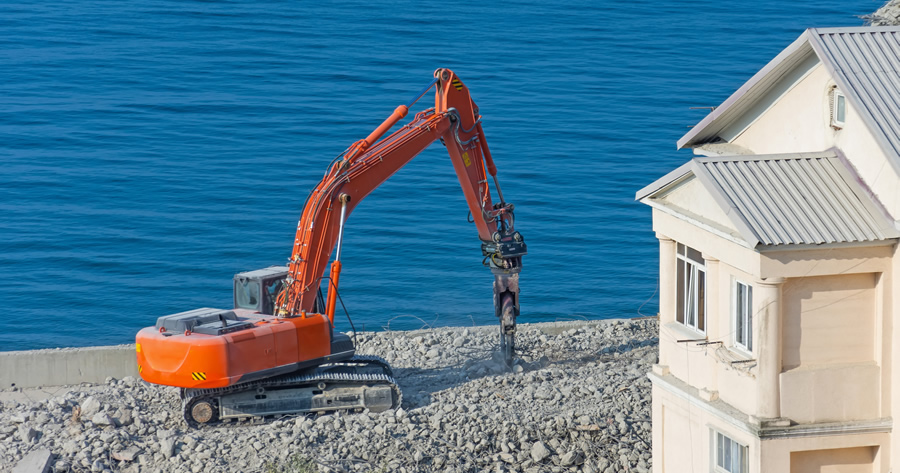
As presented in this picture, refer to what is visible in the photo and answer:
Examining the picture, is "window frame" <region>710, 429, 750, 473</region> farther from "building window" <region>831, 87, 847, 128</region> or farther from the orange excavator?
the orange excavator

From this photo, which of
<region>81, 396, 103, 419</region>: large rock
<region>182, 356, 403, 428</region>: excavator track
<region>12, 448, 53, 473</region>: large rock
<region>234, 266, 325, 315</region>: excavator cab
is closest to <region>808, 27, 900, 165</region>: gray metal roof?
<region>182, 356, 403, 428</region>: excavator track

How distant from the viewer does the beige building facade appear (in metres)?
13.5

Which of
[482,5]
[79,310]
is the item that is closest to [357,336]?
[79,310]

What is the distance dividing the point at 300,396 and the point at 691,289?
23.9 ft

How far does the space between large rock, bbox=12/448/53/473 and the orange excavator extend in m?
2.03

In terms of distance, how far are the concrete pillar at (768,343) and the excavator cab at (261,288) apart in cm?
858

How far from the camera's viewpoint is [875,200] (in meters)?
13.6

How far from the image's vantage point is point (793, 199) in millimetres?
13727

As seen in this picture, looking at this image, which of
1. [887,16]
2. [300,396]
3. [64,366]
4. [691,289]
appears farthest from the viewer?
[887,16]

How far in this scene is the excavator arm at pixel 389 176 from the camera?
19594 mm

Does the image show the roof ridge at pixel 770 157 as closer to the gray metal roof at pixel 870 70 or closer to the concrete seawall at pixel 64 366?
the gray metal roof at pixel 870 70

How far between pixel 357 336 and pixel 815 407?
12.1 meters

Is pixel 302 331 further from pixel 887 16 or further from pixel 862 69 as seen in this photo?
pixel 887 16

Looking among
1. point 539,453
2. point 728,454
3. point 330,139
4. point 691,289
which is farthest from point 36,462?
point 330,139
